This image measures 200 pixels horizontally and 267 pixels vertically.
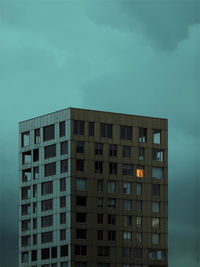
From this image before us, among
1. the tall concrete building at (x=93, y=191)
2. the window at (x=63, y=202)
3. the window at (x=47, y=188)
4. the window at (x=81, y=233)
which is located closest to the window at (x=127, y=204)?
the tall concrete building at (x=93, y=191)

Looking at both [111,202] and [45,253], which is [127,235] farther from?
[45,253]

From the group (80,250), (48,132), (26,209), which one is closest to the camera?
(80,250)

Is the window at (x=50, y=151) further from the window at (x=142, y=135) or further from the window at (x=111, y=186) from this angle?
the window at (x=142, y=135)

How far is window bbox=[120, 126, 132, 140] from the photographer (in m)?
168

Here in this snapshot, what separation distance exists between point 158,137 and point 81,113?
1814 centimetres

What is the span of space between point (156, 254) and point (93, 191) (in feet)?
58.8

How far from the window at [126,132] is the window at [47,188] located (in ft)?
55.6

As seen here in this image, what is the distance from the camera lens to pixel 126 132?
6624 inches

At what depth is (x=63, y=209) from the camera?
16088cm

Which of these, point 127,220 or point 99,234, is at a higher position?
point 127,220

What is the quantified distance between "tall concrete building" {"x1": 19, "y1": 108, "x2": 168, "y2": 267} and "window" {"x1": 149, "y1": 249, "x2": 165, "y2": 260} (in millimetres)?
195

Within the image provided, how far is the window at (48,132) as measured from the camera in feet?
545

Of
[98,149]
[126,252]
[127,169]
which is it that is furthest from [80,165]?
[126,252]

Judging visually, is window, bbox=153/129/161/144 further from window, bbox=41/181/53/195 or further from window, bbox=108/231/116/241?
window, bbox=41/181/53/195
